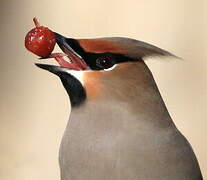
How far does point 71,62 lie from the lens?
91 centimetres

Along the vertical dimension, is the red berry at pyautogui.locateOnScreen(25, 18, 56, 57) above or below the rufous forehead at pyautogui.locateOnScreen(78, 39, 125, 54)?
above

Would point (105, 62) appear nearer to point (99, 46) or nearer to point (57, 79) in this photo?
point (99, 46)

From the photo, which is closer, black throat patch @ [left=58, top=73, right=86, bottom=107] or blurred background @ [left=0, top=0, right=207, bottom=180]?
black throat patch @ [left=58, top=73, right=86, bottom=107]

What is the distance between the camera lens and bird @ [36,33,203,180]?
0.87m

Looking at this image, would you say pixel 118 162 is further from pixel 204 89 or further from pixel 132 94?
pixel 204 89

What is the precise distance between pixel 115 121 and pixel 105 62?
0.11m

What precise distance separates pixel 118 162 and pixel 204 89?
36 cm

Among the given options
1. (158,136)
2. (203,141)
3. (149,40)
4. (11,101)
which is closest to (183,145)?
(158,136)

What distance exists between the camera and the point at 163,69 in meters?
1.12

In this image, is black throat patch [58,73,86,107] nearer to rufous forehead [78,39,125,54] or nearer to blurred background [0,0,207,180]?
rufous forehead [78,39,125,54]

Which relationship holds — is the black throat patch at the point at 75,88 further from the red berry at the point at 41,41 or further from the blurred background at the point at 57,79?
the blurred background at the point at 57,79

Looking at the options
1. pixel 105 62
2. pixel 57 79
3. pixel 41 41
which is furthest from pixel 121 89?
pixel 57 79

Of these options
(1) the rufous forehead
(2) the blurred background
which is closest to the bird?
(1) the rufous forehead

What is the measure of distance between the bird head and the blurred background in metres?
0.12
